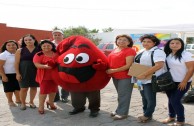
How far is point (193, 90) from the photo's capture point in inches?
243

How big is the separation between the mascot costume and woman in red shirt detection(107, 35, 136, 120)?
0.16 metres

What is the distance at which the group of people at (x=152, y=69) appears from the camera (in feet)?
13.3

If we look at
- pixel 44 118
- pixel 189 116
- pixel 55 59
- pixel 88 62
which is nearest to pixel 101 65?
pixel 88 62

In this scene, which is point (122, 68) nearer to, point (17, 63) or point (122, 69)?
point (122, 69)

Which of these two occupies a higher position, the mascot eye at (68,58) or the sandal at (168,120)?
the mascot eye at (68,58)

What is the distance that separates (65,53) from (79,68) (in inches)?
17.0

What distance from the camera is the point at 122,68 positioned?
439 centimetres

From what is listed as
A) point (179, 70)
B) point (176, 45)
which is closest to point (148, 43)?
point (176, 45)

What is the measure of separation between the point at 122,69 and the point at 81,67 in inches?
26.8

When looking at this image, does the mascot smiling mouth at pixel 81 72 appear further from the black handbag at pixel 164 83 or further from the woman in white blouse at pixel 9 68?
the woman in white blouse at pixel 9 68

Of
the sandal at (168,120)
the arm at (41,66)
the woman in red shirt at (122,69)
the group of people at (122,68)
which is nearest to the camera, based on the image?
the group of people at (122,68)

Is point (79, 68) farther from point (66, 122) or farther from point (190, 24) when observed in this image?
point (190, 24)

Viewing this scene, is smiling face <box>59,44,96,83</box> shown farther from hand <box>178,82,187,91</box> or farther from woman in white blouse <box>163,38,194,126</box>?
hand <box>178,82,187,91</box>

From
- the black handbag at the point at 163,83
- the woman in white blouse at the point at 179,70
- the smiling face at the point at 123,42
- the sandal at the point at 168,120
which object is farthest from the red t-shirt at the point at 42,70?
the sandal at the point at 168,120
